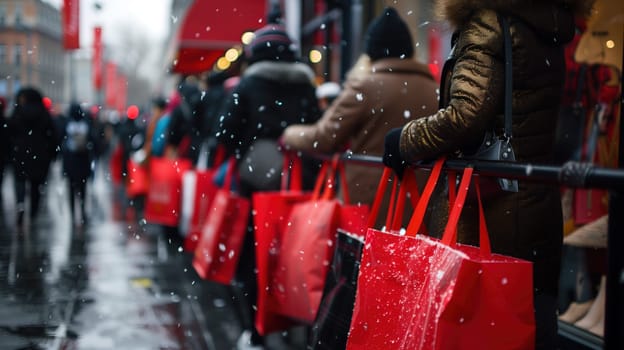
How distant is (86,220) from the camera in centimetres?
1185

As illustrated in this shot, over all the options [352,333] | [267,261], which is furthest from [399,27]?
[352,333]

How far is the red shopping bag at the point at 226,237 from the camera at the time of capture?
16.8 ft

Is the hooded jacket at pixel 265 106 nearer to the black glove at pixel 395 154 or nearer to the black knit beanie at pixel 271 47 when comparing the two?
the black knit beanie at pixel 271 47

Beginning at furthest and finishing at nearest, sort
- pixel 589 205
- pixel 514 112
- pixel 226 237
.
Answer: pixel 226 237, pixel 589 205, pixel 514 112

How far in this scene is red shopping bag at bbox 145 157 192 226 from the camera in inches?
312

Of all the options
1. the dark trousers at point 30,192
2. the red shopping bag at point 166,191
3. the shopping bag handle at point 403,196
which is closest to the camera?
the shopping bag handle at point 403,196

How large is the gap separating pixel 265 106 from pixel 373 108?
1.26 metres

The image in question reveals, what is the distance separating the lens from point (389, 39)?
4398 mm

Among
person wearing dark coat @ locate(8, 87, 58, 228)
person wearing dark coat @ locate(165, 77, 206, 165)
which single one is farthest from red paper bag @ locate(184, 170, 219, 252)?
person wearing dark coat @ locate(8, 87, 58, 228)

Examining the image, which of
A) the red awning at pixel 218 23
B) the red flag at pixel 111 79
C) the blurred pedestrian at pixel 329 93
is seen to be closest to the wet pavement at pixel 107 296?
the blurred pedestrian at pixel 329 93

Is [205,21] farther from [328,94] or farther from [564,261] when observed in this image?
[564,261]

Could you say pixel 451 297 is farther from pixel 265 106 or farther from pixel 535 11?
pixel 265 106

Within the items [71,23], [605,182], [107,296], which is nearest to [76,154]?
[71,23]

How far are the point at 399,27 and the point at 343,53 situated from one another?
394 cm
